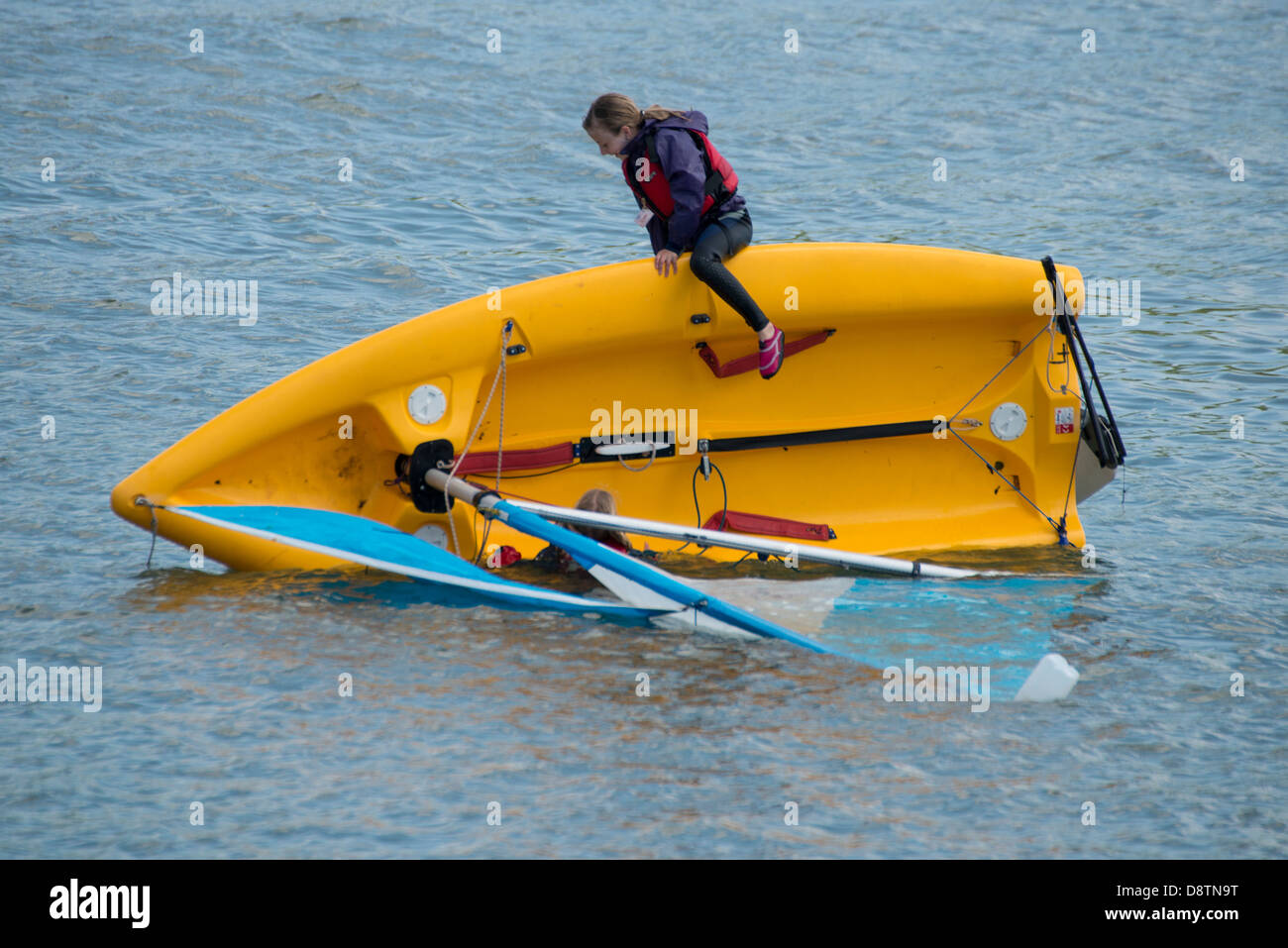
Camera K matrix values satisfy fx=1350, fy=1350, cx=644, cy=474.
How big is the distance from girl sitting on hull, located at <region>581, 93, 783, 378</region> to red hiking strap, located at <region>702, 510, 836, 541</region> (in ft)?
2.22

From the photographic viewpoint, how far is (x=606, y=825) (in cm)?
372

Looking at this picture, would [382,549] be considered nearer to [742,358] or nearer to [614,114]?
[742,358]

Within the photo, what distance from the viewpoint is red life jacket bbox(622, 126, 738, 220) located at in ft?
16.3

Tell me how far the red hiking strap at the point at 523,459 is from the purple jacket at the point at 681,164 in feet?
3.07

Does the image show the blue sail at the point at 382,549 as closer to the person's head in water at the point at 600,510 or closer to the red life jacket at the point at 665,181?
the person's head in water at the point at 600,510

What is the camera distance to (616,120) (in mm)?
4879

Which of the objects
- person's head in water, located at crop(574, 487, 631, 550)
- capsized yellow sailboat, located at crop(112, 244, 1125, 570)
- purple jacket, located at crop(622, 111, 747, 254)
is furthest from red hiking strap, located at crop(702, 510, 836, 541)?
purple jacket, located at crop(622, 111, 747, 254)

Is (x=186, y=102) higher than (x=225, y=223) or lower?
higher

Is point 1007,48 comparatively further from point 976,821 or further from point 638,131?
point 976,821

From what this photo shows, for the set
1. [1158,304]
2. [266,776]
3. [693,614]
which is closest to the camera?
[266,776]

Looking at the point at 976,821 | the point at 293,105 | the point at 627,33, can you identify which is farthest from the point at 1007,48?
the point at 976,821

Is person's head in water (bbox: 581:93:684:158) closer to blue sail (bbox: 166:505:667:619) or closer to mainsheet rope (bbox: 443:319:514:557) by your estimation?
mainsheet rope (bbox: 443:319:514:557)
